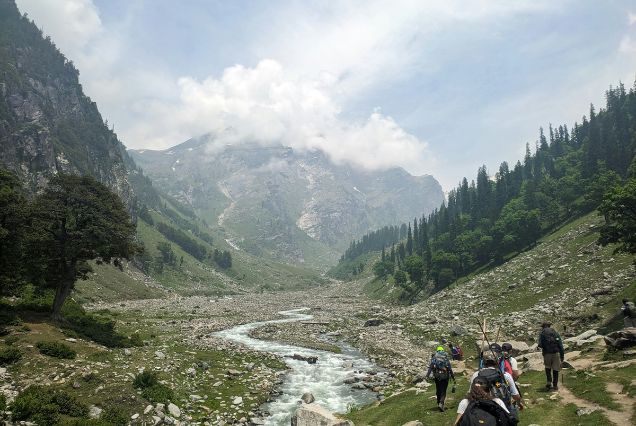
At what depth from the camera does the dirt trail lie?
14.7 meters

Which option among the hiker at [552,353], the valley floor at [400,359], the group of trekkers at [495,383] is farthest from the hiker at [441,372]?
the hiker at [552,353]

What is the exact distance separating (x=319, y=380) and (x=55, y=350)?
2075cm

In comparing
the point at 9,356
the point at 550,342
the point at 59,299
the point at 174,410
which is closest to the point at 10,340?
the point at 9,356

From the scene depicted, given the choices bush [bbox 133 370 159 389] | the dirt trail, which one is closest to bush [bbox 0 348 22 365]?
bush [bbox 133 370 159 389]

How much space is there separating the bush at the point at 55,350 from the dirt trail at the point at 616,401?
3055cm

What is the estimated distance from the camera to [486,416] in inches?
284

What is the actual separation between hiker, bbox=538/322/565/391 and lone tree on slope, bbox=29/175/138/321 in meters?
35.4

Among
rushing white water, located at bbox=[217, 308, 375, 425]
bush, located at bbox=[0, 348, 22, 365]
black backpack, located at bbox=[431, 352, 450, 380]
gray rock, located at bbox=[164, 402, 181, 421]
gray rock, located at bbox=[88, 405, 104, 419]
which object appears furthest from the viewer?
rushing white water, located at bbox=[217, 308, 375, 425]

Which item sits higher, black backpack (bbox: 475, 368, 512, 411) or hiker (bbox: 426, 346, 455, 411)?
black backpack (bbox: 475, 368, 512, 411)

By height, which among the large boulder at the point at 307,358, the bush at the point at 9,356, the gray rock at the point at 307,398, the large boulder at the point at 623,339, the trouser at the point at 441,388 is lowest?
the large boulder at the point at 307,358

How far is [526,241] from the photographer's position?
10694 cm

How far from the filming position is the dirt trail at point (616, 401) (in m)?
14.7

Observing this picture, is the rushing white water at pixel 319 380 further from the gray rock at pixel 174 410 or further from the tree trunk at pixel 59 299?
the tree trunk at pixel 59 299

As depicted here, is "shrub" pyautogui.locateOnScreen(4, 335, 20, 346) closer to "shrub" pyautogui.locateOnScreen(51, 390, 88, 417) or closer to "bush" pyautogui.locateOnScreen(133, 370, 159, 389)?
"shrub" pyautogui.locateOnScreen(51, 390, 88, 417)
